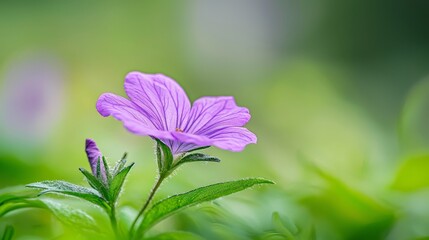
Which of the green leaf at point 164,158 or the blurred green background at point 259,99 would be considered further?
the blurred green background at point 259,99

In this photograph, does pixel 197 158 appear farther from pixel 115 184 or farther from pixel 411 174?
pixel 411 174

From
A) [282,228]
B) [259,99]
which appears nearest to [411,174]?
[282,228]

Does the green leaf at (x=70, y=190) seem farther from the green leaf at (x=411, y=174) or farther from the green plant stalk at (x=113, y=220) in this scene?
the green leaf at (x=411, y=174)

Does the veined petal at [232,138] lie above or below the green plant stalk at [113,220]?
above

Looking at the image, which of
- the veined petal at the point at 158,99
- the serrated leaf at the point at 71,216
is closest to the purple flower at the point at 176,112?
the veined petal at the point at 158,99

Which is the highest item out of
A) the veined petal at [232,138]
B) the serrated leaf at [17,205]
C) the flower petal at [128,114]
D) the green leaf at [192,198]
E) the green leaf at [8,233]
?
the veined petal at [232,138]

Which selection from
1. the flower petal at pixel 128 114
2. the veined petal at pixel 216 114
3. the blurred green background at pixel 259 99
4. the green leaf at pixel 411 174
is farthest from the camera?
the green leaf at pixel 411 174

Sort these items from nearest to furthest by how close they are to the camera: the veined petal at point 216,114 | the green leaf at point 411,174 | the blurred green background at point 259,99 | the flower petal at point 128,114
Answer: the flower petal at point 128,114 → the veined petal at point 216,114 → the blurred green background at point 259,99 → the green leaf at point 411,174
